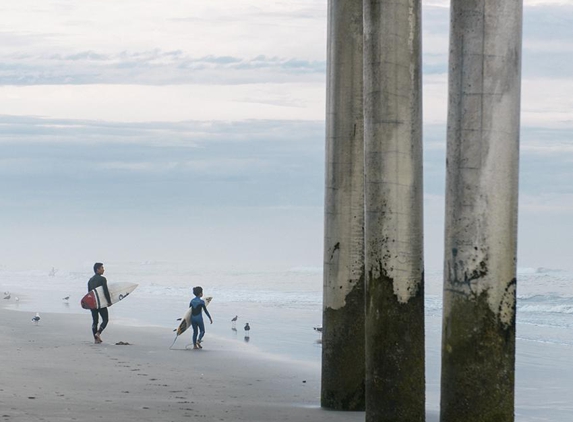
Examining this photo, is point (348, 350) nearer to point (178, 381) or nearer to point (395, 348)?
point (395, 348)

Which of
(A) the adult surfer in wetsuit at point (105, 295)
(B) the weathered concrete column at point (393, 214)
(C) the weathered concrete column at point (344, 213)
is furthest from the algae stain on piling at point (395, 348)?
(A) the adult surfer in wetsuit at point (105, 295)

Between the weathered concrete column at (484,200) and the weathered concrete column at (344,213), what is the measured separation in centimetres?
309

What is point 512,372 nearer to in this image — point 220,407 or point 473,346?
point 473,346

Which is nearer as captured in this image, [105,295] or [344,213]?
[344,213]

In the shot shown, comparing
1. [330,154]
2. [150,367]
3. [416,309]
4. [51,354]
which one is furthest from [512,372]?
[51,354]

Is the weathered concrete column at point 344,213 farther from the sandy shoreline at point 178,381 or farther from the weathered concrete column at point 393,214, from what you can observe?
the weathered concrete column at point 393,214

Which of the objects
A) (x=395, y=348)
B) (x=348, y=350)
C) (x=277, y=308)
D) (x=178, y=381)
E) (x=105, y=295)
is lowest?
(x=277, y=308)

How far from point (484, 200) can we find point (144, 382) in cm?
729

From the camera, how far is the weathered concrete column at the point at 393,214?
9047 millimetres

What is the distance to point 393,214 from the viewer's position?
9.08 meters

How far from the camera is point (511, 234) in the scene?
24.8ft

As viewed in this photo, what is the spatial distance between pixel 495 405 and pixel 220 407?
422cm

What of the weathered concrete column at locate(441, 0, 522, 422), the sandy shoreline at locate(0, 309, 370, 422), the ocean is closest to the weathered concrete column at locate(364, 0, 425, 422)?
the sandy shoreline at locate(0, 309, 370, 422)

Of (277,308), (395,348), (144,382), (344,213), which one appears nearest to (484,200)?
(395,348)
